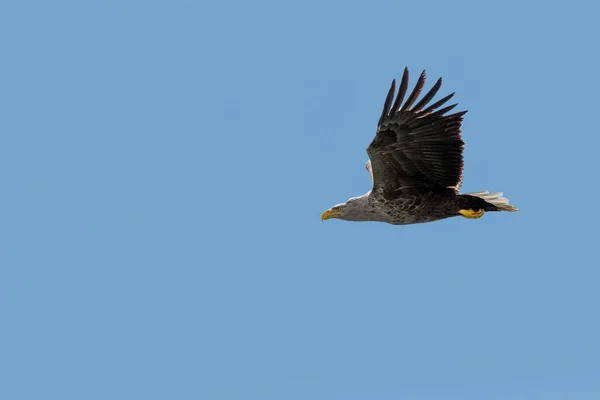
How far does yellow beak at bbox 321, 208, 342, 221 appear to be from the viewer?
17.6m

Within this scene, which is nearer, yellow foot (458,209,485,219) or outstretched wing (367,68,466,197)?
outstretched wing (367,68,466,197)

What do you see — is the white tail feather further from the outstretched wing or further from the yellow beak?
the yellow beak

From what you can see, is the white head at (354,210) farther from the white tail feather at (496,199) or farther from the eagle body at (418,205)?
the white tail feather at (496,199)

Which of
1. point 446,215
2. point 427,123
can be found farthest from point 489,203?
point 427,123

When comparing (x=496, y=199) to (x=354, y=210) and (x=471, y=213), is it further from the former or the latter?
(x=354, y=210)

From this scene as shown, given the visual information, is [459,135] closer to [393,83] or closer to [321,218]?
[393,83]

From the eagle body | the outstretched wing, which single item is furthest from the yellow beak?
the outstretched wing

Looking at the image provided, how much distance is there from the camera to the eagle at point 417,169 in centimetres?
1566

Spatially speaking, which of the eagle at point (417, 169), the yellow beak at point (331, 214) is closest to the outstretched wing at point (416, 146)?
the eagle at point (417, 169)

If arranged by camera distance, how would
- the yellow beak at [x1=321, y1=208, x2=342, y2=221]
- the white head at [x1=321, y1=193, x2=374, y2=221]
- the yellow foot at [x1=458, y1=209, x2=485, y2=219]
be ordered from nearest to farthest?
1. the yellow foot at [x1=458, y1=209, x2=485, y2=219]
2. the white head at [x1=321, y1=193, x2=374, y2=221]
3. the yellow beak at [x1=321, y1=208, x2=342, y2=221]

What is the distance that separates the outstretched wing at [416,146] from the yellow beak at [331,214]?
0.93 metres

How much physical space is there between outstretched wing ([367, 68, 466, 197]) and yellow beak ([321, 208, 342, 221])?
93cm

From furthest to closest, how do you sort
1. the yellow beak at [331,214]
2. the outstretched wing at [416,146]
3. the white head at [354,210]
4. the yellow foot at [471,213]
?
the yellow beak at [331,214], the white head at [354,210], the yellow foot at [471,213], the outstretched wing at [416,146]

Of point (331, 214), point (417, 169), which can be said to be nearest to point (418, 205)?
point (417, 169)
